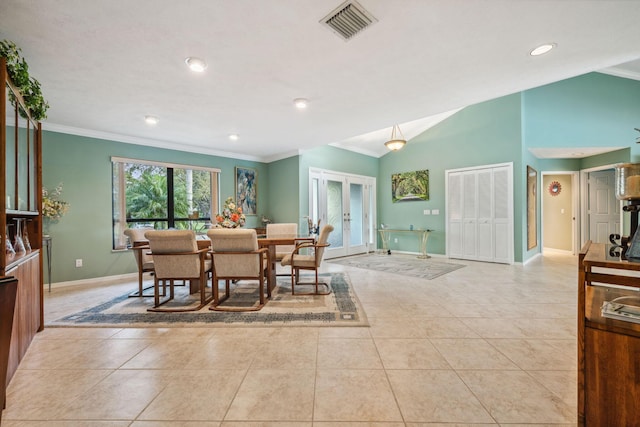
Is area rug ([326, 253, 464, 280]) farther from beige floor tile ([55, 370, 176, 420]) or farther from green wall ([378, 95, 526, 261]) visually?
beige floor tile ([55, 370, 176, 420])

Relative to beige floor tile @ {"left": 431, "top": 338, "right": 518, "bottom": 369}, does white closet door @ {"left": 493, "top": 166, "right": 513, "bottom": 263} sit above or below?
above

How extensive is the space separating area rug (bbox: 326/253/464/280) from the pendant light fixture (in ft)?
8.19

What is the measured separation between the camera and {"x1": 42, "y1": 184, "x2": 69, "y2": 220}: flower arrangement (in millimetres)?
3846

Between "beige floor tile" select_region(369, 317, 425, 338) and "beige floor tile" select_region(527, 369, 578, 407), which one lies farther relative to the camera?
"beige floor tile" select_region(369, 317, 425, 338)

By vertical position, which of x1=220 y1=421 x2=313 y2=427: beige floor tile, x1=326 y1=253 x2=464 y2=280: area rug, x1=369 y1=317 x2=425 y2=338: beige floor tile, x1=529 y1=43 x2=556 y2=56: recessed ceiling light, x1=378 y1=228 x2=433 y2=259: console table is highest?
x1=529 y1=43 x2=556 y2=56: recessed ceiling light

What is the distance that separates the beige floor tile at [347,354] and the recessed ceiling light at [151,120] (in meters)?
3.79

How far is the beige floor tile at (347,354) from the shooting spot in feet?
6.19

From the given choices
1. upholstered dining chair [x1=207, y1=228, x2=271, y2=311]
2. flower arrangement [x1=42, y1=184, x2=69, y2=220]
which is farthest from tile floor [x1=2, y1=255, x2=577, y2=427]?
flower arrangement [x1=42, y1=184, x2=69, y2=220]

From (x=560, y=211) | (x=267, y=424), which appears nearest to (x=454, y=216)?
(x=560, y=211)

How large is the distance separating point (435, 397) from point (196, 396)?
1398mm

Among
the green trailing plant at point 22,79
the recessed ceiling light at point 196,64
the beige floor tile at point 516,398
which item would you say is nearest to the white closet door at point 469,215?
the beige floor tile at point 516,398

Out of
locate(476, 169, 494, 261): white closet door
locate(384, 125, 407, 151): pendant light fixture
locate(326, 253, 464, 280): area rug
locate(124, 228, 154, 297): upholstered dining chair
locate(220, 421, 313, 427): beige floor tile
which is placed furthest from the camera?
locate(476, 169, 494, 261): white closet door

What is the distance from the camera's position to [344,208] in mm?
6945

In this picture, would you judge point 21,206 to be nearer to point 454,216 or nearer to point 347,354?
point 347,354
